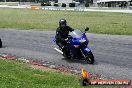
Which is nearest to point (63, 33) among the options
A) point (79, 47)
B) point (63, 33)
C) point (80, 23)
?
point (63, 33)

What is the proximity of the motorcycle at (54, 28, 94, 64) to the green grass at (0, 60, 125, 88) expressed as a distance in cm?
242

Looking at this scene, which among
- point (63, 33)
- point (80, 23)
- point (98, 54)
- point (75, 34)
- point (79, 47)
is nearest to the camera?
point (79, 47)

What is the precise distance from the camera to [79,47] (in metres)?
14.4

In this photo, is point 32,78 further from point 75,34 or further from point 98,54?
point 98,54

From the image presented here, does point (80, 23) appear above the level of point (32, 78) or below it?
below

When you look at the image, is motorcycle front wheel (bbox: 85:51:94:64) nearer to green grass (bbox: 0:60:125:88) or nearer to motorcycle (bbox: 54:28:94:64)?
motorcycle (bbox: 54:28:94:64)

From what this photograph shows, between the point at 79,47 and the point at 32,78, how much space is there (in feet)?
12.9

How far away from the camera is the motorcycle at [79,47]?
46.2ft

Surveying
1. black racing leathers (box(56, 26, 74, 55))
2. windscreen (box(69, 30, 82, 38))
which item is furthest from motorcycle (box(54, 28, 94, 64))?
black racing leathers (box(56, 26, 74, 55))

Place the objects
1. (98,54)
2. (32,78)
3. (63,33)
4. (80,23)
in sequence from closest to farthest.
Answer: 1. (32,78)
2. (63,33)
3. (98,54)
4. (80,23)

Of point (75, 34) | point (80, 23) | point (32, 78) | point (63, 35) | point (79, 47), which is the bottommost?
point (80, 23)

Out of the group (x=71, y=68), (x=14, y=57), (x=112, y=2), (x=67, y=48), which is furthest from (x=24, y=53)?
(x=112, y=2)

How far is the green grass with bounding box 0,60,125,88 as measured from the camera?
9773 mm

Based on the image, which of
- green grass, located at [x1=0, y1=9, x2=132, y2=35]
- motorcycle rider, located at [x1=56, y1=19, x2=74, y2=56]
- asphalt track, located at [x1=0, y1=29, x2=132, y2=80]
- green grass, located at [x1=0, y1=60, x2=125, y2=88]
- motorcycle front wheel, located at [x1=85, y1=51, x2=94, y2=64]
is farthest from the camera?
green grass, located at [x1=0, y1=9, x2=132, y2=35]
